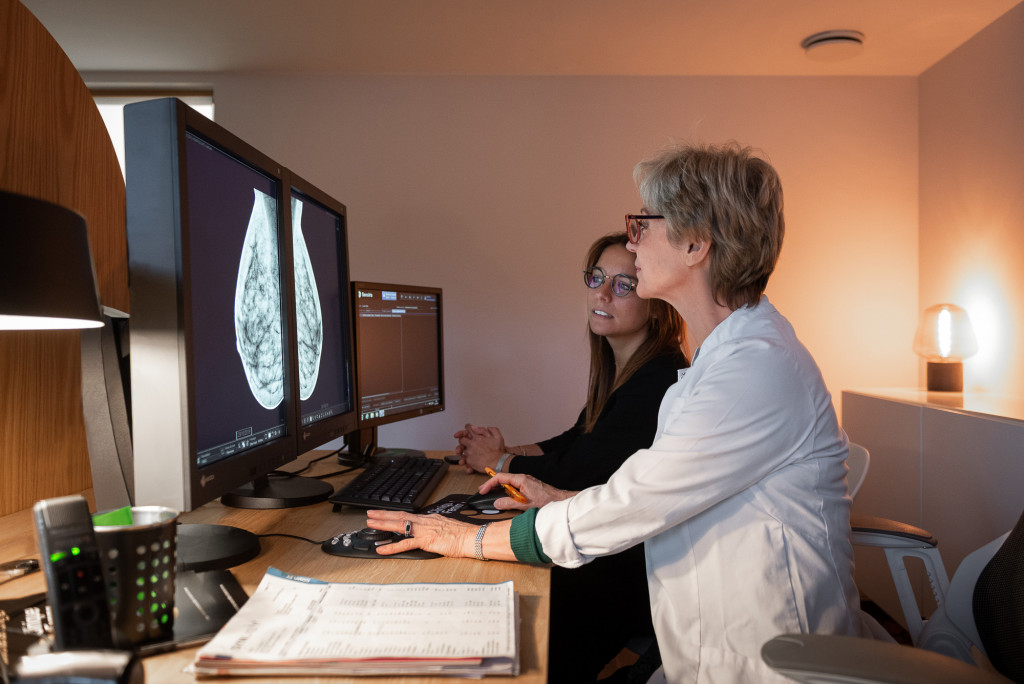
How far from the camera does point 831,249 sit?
12.0ft

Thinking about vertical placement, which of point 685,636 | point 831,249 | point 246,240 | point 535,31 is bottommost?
point 685,636

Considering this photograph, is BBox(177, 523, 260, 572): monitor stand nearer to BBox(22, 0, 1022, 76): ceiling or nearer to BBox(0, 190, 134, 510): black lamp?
BBox(0, 190, 134, 510): black lamp

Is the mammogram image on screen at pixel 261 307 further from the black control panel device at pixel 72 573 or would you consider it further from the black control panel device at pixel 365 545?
the black control panel device at pixel 72 573

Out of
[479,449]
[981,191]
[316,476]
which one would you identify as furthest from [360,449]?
[981,191]

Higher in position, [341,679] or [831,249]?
[831,249]

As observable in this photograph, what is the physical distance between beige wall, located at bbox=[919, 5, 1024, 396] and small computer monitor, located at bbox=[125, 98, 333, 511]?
2937mm

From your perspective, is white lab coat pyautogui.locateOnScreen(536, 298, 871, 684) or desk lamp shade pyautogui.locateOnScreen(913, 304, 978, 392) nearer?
white lab coat pyautogui.locateOnScreen(536, 298, 871, 684)

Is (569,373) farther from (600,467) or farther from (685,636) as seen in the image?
(685,636)

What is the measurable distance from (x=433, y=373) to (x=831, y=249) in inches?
95.5

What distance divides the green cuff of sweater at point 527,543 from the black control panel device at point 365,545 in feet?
0.41

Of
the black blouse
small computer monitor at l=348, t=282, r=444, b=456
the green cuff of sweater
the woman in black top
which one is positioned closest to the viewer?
the green cuff of sweater

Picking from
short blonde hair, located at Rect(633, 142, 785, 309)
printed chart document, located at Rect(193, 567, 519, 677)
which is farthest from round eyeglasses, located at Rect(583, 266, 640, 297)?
printed chart document, located at Rect(193, 567, 519, 677)

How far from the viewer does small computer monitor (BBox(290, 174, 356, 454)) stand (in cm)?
137

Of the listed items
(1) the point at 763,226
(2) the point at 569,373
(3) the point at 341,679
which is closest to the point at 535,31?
(2) the point at 569,373
